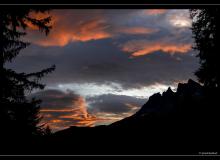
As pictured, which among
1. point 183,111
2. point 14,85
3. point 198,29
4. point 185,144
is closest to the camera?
point 185,144

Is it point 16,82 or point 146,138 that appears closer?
point 146,138

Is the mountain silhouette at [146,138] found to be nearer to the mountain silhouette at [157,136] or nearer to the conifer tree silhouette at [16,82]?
the mountain silhouette at [157,136]

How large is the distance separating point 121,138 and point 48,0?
141 inches

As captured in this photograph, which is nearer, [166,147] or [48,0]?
[48,0]

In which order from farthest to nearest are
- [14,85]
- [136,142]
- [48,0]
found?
[14,85] → [136,142] → [48,0]

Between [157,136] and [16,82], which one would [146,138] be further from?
[16,82]

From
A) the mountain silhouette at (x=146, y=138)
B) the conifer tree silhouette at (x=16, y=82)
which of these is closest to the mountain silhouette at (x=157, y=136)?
the mountain silhouette at (x=146, y=138)

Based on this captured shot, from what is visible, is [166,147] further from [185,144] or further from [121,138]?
[121,138]

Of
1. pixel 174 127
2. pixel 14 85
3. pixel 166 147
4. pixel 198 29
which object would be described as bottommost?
pixel 166 147

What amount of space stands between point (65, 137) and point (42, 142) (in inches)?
26.4

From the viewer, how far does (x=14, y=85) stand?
15.6 metres

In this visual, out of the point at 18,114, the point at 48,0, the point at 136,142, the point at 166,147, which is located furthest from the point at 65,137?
the point at 18,114

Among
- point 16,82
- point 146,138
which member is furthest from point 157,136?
point 16,82

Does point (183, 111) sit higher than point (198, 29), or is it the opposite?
point (198, 29)
